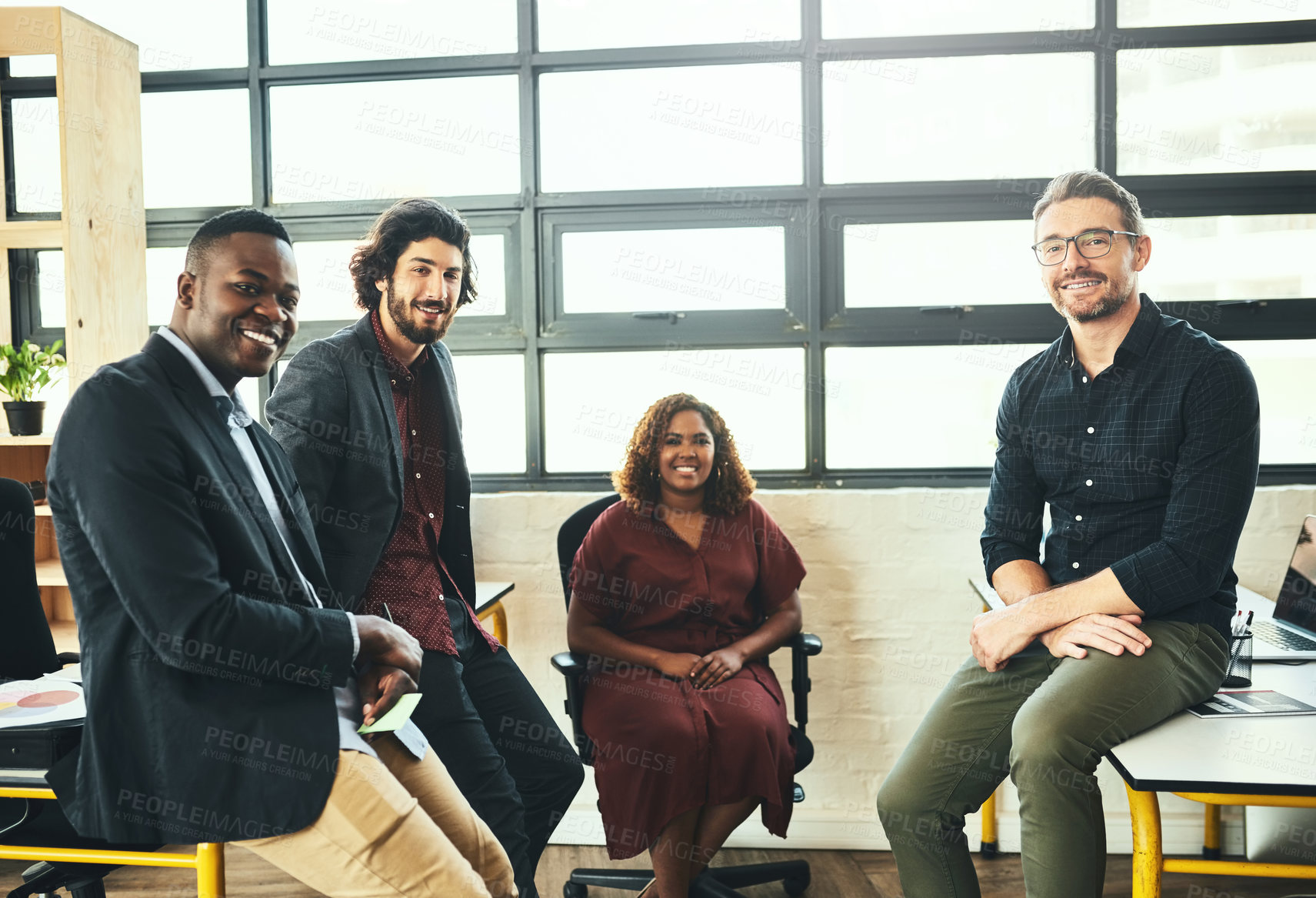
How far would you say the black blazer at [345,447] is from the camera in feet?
6.02

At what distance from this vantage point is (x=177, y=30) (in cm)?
307

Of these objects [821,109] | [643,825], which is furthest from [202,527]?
[821,109]

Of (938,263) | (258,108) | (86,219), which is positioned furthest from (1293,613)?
(86,219)

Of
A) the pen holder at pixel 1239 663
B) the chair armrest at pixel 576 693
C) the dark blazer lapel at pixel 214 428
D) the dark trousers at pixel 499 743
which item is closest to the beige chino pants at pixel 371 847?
the dark blazer lapel at pixel 214 428

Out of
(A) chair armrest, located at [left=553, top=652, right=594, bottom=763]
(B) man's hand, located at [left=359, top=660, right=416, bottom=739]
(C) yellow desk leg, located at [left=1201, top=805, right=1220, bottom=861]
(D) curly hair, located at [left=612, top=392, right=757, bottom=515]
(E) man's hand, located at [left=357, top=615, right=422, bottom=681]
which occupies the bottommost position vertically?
(C) yellow desk leg, located at [left=1201, top=805, right=1220, bottom=861]

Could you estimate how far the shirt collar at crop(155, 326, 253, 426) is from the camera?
1374mm

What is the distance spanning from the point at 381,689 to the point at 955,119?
7.95 feet

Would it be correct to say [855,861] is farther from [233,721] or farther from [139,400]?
[139,400]

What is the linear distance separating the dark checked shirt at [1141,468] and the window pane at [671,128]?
126cm

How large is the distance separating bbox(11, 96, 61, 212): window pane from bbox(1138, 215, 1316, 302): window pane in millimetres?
3580

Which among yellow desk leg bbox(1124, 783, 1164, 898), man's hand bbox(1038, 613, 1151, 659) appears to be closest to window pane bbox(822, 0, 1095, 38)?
man's hand bbox(1038, 613, 1151, 659)

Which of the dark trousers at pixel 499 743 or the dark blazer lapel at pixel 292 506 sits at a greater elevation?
the dark blazer lapel at pixel 292 506

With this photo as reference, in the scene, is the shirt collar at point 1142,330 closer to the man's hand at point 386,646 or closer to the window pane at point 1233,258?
the window pane at point 1233,258

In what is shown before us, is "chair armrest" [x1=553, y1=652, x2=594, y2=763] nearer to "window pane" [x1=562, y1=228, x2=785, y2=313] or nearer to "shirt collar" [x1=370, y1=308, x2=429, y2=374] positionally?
"shirt collar" [x1=370, y1=308, x2=429, y2=374]
